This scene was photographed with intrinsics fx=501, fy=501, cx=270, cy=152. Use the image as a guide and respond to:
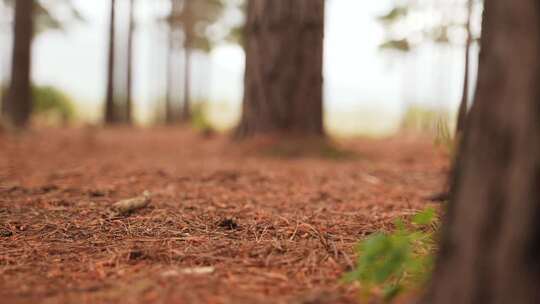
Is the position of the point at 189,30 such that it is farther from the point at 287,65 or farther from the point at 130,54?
the point at 287,65

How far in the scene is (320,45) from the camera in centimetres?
535

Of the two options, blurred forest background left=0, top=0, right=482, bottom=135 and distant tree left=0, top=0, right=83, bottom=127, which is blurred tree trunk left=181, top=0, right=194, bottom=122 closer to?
blurred forest background left=0, top=0, right=482, bottom=135

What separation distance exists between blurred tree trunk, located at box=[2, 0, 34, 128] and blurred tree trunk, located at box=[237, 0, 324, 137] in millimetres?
5097

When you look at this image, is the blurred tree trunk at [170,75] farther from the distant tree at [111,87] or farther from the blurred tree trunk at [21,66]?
the blurred tree trunk at [21,66]

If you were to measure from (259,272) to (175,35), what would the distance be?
18434mm

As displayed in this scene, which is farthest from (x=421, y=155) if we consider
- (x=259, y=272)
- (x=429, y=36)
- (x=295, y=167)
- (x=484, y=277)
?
(x=429, y=36)

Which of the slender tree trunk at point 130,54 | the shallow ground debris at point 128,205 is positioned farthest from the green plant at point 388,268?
the slender tree trunk at point 130,54

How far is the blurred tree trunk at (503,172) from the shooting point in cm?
103

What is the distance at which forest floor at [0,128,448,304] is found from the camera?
62.4 inches

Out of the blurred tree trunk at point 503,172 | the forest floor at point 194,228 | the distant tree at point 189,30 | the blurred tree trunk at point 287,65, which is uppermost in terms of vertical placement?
the distant tree at point 189,30

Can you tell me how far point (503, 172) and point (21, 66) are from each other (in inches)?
359

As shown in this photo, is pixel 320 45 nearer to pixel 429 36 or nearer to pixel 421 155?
pixel 421 155

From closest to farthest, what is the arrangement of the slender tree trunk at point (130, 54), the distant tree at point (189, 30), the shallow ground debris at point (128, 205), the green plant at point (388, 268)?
the green plant at point (388, 268) < the shallow ground debris at point (128, 205) < the slender tree trunk at point (130, 54) < the distant tree at point (189, 30)

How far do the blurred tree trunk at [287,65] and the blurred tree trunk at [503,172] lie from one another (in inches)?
165
